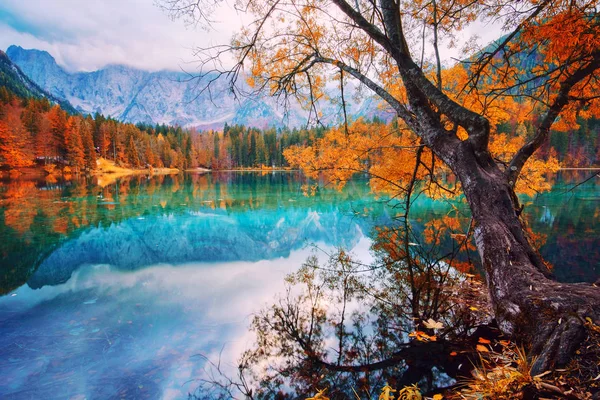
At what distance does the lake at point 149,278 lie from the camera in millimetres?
4105

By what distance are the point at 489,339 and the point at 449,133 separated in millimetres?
2818

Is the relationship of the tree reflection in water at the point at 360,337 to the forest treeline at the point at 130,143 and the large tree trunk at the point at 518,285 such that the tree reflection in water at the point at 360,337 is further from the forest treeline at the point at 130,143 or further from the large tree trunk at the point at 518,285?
the forest treeline at the point at 130,143

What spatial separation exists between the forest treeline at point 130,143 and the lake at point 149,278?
1542 centimetres

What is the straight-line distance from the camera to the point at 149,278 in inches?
324

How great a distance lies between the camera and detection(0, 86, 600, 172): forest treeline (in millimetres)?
49531

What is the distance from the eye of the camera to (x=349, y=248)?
10859mm

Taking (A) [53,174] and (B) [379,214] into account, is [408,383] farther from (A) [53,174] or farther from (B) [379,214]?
(A) [53,174]

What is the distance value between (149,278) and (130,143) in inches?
2846

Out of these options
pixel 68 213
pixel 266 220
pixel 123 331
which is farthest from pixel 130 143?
pixel 123 331

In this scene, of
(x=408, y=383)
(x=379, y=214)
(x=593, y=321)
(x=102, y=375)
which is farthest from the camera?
(x=379, y=214)

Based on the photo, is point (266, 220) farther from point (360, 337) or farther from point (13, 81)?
point (13, 81)

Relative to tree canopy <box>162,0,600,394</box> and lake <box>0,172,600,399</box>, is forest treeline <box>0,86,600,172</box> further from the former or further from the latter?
tree canopy <box>162,0,600,394</box>

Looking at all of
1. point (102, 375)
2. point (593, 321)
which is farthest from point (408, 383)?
point (102, 375)

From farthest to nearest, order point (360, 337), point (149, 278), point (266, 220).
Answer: point (266, 220), point (149, 278), point (360, 337)
